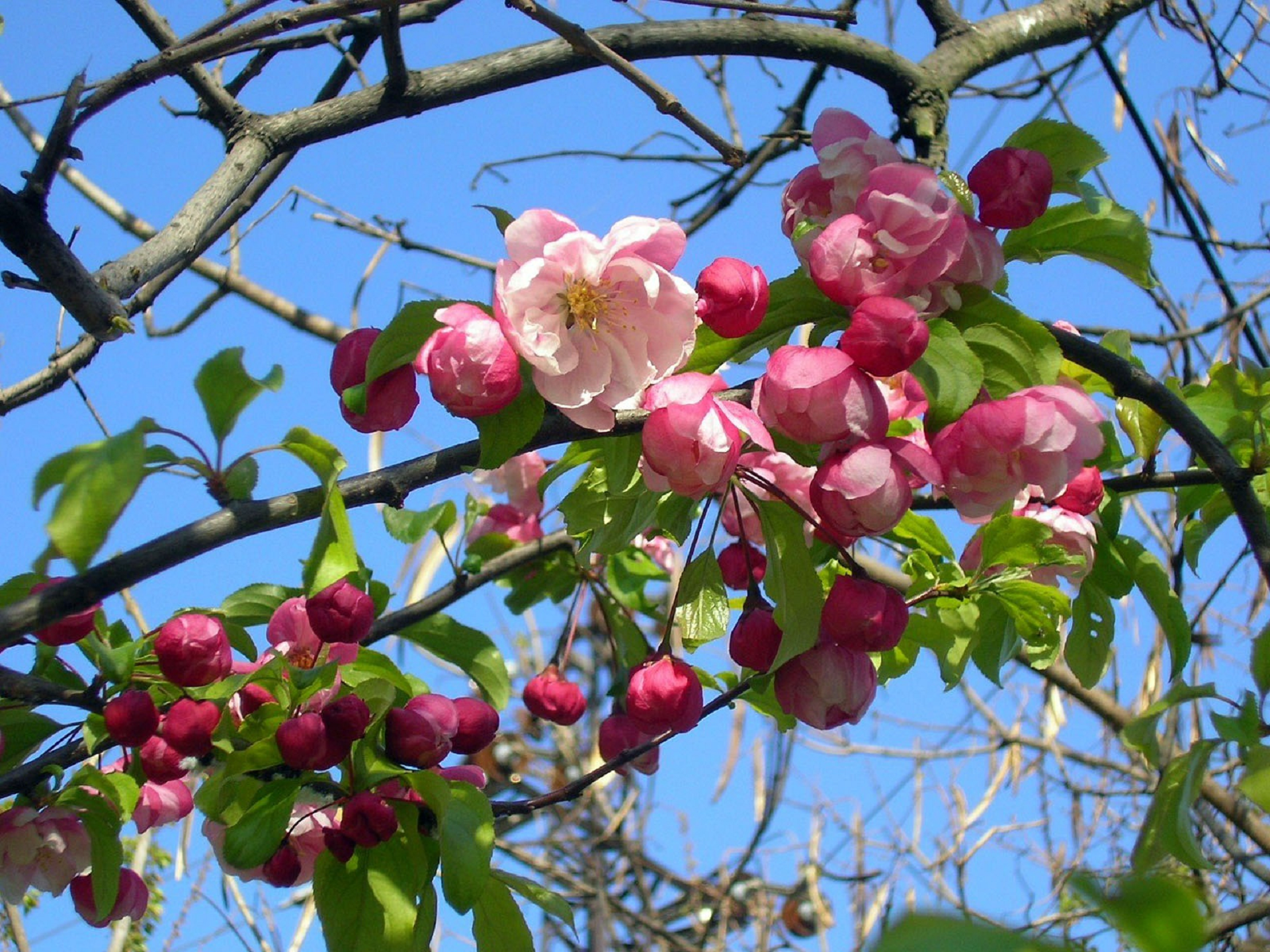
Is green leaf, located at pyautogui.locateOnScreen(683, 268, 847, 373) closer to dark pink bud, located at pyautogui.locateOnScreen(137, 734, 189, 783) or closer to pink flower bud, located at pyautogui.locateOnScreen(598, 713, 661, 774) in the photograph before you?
pink flower bud, located at pyautogui.locateOnScreen(598, 713, 661, 774)

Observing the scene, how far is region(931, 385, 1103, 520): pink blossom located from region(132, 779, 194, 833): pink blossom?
1004 mm

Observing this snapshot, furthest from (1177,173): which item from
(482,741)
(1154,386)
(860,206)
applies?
(482,741)

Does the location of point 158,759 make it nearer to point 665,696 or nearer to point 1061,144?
point 665,696

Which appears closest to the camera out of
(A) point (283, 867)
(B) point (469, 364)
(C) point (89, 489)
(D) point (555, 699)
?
(C) point (89, 489)

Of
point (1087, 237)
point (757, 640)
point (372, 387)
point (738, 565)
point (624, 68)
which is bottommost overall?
point (757, 640)

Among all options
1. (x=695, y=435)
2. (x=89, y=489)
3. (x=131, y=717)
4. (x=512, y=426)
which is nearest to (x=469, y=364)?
(x=512, y=426)

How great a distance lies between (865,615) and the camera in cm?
111

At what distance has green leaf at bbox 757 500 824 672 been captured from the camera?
1151 millimetres

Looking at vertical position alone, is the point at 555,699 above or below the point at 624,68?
below

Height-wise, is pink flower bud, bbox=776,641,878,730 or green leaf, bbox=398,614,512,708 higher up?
green leaf, bbox=398,614,512,708

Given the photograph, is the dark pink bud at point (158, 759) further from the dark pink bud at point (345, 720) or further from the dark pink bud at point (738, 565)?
the dark pink bud at point (738, 565)

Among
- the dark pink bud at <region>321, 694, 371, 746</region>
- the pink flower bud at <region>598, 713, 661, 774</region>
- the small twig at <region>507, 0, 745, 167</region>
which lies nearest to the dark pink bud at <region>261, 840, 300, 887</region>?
the dark pink bud at <region>321, 694, 371, 746</region>

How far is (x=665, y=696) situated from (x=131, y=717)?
0.53m

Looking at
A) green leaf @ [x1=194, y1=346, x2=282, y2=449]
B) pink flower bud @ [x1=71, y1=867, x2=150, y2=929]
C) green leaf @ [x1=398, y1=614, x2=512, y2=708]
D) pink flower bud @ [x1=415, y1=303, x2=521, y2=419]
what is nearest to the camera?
pink flower bud @ [x1=415, y1=303, x2=521, y2=419]
